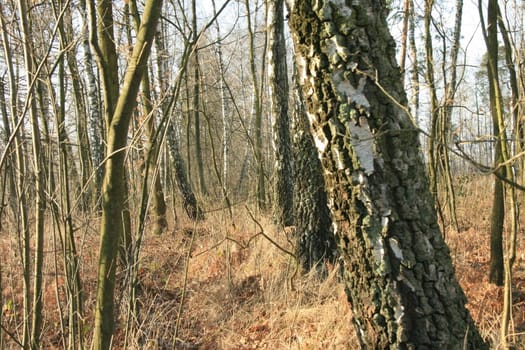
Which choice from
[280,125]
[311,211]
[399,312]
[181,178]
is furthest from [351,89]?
[181,178]

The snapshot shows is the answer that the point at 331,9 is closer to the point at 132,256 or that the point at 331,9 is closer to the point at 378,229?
the point at 378,229

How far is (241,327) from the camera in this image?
3.42 m

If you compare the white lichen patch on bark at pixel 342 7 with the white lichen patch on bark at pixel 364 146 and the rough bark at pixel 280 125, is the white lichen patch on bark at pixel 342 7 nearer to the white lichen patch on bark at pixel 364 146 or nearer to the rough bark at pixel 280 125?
the white lichen patch on bark at pixel 364 146

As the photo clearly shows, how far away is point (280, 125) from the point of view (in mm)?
5703

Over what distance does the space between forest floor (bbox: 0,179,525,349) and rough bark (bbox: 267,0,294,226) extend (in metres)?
0.33

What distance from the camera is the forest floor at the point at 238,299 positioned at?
109 inches

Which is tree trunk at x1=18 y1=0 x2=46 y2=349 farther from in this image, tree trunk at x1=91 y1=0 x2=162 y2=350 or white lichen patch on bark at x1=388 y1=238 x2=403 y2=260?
white lichen patch on bark at x1=388 y1=238 x2=403 y2=260

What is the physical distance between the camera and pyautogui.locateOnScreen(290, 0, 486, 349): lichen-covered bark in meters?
1.70

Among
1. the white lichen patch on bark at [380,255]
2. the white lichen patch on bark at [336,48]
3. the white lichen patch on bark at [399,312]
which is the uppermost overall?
the white lichen patch on bark at [336,48]

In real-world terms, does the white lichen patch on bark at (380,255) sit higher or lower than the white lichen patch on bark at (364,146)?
lower

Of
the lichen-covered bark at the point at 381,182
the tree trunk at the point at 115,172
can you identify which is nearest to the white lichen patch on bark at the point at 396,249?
the lichen-covered bark at the point at 381,182

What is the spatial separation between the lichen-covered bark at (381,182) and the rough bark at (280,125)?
3712mm

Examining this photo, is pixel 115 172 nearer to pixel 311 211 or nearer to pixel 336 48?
pixel 336 48

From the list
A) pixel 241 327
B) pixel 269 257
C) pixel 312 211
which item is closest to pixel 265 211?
pixel 269 257
